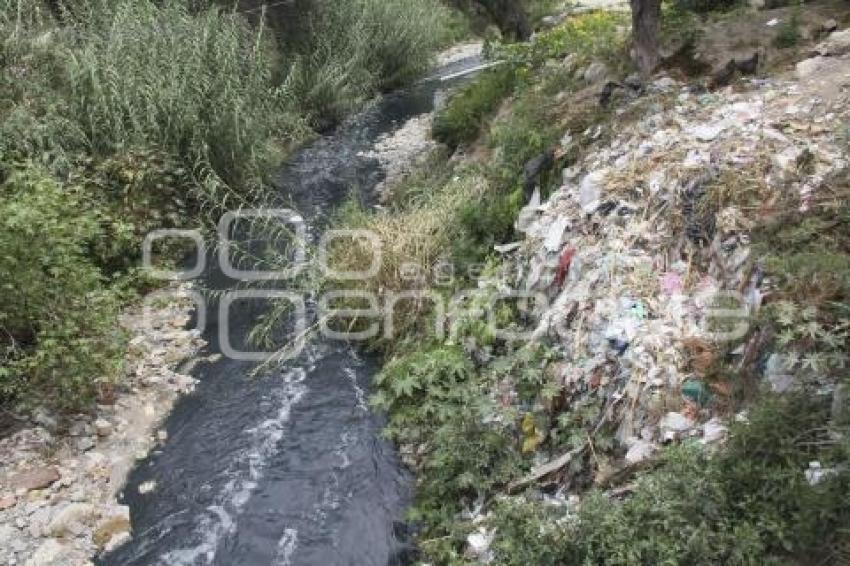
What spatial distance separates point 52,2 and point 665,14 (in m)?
8.14

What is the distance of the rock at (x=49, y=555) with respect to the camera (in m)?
4.13

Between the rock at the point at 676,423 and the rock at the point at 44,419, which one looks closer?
the rock at the point at 676,423

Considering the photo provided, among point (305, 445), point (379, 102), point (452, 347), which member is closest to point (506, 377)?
point (452, 347)

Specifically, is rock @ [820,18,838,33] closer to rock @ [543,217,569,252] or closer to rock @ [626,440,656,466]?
rock @ [543,217,569,252]

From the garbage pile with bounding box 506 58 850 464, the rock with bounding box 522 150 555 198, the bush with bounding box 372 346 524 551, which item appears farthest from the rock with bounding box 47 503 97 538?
the rock with bounding box 522 150 555 198

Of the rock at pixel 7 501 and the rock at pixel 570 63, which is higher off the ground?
the rock at pixel 570 63

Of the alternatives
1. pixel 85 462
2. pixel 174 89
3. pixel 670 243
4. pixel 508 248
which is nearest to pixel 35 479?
pixel 85 462

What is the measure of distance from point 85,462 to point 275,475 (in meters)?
1.35

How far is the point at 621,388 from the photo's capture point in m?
3.77

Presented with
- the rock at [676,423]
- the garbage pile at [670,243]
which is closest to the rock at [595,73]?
the garbage pile at [670,243]

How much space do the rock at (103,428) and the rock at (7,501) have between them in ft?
2.40

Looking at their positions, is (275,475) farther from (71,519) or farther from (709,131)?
(709,131)

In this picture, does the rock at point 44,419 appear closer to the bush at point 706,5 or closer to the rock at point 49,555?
the rock at point 49,555

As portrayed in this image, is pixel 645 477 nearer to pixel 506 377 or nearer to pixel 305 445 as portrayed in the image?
pixel 506 377
